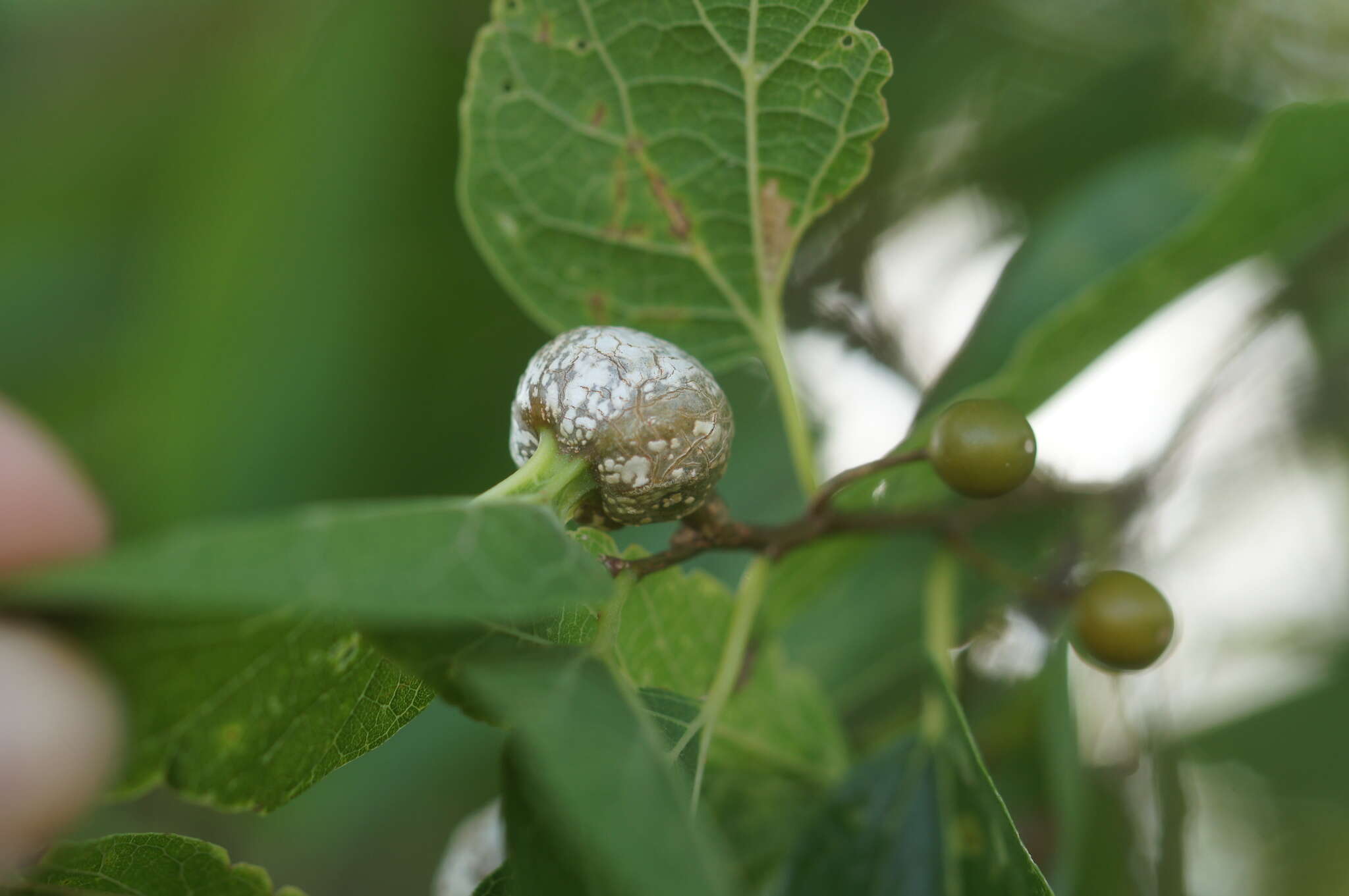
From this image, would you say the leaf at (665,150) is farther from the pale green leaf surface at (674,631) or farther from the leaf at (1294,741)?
the leaf at (1294,741)

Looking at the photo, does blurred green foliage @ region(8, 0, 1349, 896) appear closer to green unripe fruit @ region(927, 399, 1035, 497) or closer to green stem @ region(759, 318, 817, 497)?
green stem @ region(759, 318, 817, 497)

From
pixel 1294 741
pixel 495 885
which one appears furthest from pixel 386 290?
pixel 1294 741

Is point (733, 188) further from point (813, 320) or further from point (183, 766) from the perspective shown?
point (813, 320)

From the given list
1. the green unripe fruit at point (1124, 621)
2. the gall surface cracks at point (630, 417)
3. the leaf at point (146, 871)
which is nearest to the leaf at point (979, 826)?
the green unripe fruit at point (1124, 621)

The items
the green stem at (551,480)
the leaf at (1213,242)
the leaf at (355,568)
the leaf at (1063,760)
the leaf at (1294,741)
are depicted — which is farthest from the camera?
the leaf at (1294,741)

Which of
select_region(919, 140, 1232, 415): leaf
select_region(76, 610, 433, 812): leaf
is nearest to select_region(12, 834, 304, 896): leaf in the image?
select_region(76, 610, 433, 812): leaf

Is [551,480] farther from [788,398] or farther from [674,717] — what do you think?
[788,398]
